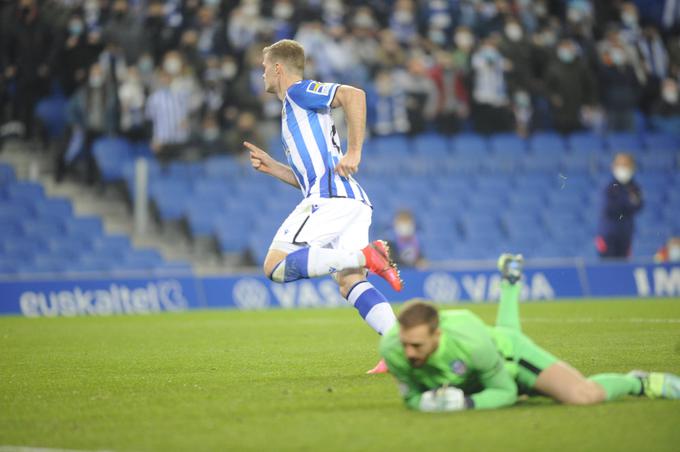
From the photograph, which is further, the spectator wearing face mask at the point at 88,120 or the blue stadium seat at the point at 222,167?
the blue stadium seat at the point at 222,167

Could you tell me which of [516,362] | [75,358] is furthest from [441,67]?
[516,362]

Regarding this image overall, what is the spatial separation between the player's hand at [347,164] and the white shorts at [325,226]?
250 mm

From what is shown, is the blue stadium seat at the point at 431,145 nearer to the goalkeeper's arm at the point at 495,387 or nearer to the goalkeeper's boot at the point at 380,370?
the goalkeeper's boot at the point at 380,370

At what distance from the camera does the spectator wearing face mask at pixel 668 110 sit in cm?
2361

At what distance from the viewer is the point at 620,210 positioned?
763 inches

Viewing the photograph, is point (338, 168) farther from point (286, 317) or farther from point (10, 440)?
point (286, 317)

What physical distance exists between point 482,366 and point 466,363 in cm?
9

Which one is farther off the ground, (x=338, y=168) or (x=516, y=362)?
(x=338, y=168)

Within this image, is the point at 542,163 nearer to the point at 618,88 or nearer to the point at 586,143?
the point at 586,143

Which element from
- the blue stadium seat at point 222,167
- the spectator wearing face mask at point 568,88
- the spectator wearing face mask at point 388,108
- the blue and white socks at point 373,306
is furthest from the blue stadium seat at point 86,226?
the blue and white socks at point 373,306

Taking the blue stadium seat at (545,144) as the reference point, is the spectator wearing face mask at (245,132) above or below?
above

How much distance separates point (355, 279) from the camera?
8953 mm

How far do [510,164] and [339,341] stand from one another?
11786 mm

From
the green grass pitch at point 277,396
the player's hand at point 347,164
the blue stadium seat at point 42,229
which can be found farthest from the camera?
the blue stadium seat at point 42,229
